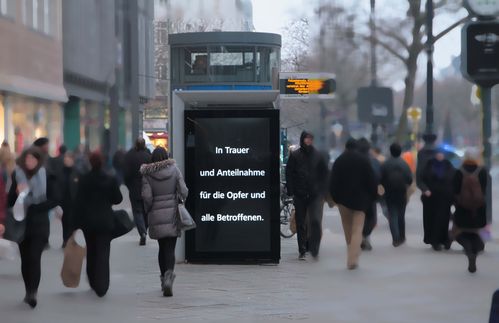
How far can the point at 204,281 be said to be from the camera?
12.3 metres

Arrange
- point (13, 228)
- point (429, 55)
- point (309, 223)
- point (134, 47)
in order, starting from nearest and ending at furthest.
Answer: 1. point (13, 228)
2. point (429, 55)
3. point (309, 223)
4. point (134, 47)

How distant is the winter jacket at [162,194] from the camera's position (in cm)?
1109

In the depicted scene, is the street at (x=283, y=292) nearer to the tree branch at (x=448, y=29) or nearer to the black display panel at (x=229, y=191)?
the black display panel at (x=229, y=191)

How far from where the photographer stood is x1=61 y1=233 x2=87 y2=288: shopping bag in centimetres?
1144

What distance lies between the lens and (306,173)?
1457cm

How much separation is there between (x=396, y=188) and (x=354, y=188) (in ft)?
11.2

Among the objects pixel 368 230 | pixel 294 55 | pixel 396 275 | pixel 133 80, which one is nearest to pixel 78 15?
pixel 133 80

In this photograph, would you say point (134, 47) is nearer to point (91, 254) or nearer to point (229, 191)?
point (229, 191)

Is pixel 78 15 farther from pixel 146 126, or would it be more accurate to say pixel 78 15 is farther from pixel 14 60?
pixel 146 126

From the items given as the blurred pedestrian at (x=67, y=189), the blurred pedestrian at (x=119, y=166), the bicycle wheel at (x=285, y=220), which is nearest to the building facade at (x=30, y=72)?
the blurred pedestrian at (x=119, y=166)

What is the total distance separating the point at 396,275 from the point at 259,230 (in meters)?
1.94

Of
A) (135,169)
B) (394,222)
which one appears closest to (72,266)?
(135,169)

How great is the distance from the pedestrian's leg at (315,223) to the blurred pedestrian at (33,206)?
4.91 metres

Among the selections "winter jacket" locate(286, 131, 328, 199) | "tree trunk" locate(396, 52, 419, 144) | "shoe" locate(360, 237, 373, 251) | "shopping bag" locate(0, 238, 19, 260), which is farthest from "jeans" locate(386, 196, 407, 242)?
"shopping bag" locate(0, 238, 19, 260)
